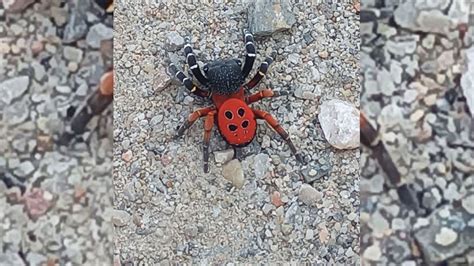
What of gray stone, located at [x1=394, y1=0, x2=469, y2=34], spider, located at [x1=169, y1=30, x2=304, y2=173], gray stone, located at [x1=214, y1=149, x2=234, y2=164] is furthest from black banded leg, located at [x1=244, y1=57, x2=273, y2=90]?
gray stone, located at [x1=394, y1=0, x2=469, y2=34]

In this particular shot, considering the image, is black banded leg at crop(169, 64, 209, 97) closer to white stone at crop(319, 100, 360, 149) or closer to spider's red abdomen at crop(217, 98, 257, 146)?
spider's red abdomen at crop(217, 98, 257, 146)

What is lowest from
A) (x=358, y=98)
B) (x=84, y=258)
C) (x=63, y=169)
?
(x=84, y=258)

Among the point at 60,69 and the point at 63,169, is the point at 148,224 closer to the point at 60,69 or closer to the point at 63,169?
the point at 63,169

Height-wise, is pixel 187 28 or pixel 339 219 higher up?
pixel 187 28

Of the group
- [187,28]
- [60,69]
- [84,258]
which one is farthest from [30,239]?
[187,28]

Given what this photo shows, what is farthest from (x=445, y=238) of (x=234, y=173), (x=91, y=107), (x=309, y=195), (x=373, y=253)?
(x=91, y=107)

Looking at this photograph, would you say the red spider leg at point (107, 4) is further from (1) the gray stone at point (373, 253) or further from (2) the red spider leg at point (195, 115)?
(1) the gray stone at point (373, 253)
